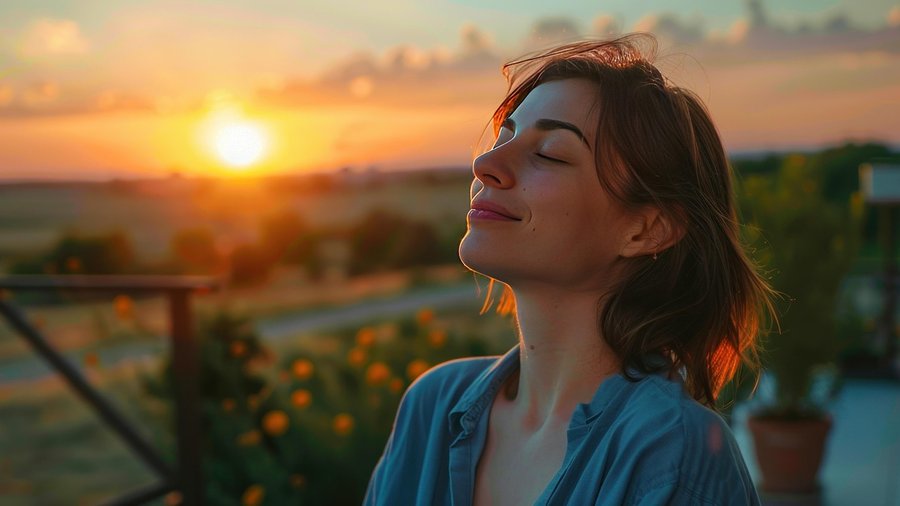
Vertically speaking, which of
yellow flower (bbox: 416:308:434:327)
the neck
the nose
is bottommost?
yellow flower (bbox: 416:308:434:327)

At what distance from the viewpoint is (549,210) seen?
979 millimetres

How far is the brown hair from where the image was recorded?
99cm

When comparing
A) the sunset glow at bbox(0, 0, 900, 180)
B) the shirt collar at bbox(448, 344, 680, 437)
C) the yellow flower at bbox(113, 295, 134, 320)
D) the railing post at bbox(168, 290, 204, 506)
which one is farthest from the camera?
the sunset glow at bbox(0, 0, 900, 180)

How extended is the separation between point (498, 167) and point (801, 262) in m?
2.41

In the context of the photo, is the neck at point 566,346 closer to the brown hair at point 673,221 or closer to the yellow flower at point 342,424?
the brown hair at point 673,221

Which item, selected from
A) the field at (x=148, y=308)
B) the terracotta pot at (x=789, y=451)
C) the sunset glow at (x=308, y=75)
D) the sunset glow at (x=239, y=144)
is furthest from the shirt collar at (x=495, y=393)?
the sunset glow at (x=239, y=144)

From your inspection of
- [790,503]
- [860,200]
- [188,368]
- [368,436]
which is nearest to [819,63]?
[860,200]

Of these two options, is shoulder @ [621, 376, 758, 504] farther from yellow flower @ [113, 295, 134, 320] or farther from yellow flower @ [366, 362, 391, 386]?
yellow flower @ [113, 295, 134, 320]

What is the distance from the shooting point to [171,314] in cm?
251

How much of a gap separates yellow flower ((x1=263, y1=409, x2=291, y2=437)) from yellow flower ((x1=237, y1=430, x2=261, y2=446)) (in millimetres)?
50

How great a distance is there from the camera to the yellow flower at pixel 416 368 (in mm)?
2760

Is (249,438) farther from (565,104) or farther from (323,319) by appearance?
(323,319)

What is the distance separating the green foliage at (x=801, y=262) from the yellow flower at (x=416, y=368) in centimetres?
121

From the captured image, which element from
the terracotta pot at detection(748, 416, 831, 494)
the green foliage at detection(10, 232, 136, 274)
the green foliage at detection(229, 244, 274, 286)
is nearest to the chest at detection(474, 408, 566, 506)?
the terracotta pot at detection(748, 416, 831, 494)
